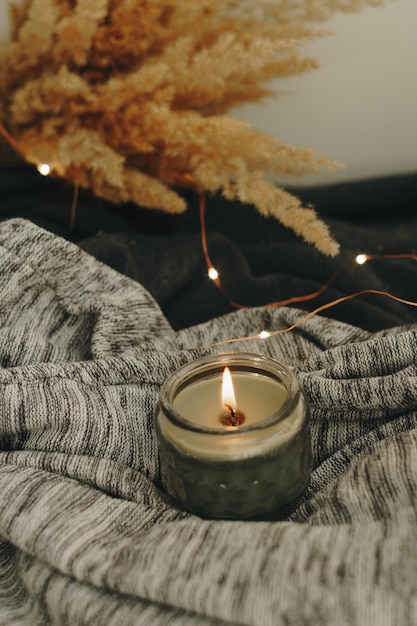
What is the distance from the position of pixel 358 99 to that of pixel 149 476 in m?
0.51

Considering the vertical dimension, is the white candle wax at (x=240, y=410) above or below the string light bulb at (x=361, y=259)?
above

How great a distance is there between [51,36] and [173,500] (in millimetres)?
459

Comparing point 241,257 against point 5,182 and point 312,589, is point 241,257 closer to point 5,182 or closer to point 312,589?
point 5,182

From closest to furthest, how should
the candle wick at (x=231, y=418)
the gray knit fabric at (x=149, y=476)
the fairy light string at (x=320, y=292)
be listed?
the gray knit fabric at (x=149, y=476) → the candle wick at (x=231, y=418) → the fairy light string at (x=320, y=292)

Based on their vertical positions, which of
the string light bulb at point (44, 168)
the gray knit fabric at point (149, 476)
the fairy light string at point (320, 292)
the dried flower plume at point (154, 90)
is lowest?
→ the fairy light string at point (320, 292)

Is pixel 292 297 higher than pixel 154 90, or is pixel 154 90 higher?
pixel 154 90

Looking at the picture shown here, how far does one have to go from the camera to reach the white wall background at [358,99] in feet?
2.37

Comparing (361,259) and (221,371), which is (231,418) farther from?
(361,259)

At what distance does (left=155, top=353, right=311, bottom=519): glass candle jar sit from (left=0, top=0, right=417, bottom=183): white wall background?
41 centimetres

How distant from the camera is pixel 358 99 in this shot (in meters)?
0.77

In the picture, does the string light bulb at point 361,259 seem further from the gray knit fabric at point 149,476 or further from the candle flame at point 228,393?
the candle flame at point 228,393

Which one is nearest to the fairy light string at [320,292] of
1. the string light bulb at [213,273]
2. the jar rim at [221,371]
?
the string light bulb at [213,273]

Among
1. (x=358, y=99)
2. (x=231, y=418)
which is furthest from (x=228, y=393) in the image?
(x=358, y=99)

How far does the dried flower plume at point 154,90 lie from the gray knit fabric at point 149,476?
Result: 11 centimetres
